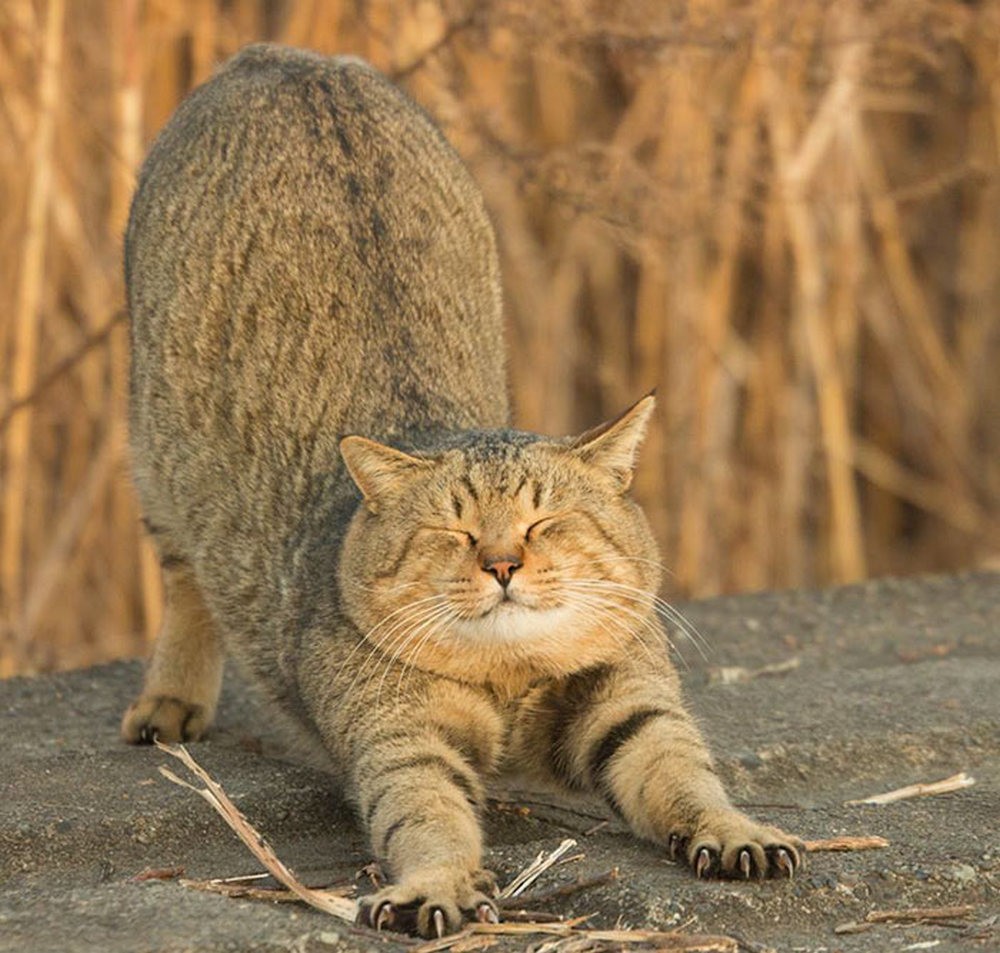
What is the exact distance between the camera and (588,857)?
3217 millimetres

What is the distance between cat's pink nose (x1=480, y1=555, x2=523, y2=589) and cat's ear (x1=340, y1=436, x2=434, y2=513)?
316 mm

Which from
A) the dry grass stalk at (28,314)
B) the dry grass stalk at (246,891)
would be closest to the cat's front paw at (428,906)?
the dry grass stalk at (246,891)

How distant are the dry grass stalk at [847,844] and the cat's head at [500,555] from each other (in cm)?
59

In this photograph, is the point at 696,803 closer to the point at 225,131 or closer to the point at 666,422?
the point at 225,131

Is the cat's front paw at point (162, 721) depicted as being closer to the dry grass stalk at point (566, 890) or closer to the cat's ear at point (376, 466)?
the cat's ear at point (376, 466)

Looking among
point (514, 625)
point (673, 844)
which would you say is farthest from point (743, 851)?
point (514, 625)

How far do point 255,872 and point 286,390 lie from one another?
49.4 inches

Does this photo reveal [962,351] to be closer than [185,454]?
No

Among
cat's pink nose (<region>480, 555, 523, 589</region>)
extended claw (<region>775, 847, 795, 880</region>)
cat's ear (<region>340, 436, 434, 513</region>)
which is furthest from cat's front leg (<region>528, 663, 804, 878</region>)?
cat's ear (<region>340, 436, 434, 513</region>)

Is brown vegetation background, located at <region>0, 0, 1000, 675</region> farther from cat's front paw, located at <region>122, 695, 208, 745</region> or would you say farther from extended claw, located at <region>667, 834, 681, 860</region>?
extended claw, located at <region>667, 834, 681, 860</region>

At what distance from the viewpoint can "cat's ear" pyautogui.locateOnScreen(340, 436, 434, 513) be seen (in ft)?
11.7

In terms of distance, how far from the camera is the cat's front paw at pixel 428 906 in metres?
2.85

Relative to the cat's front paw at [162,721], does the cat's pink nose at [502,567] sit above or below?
above

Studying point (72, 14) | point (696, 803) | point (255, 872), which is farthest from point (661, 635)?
point (72, 14)
